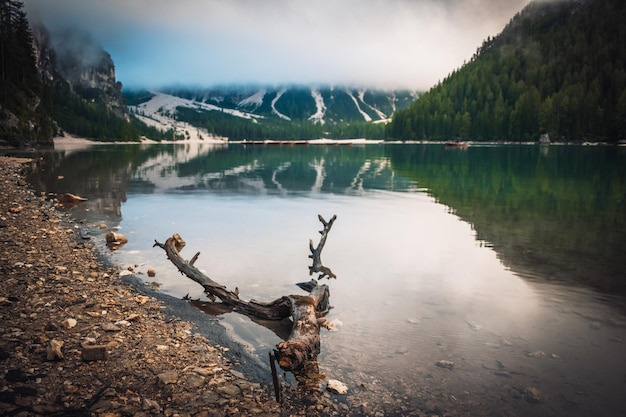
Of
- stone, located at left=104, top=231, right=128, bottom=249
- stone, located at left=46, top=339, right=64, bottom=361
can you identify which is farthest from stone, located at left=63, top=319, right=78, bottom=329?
stone, located at left=104, top=231, right=128, bottom=249

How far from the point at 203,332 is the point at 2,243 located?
10170 mm

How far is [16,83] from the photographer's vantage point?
119 meters

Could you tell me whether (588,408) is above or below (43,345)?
below

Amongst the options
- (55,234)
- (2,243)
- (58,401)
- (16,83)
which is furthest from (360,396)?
(16,83)

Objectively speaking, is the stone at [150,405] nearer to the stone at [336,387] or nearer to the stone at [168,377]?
the stone at [168,377]

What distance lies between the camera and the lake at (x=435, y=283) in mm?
7938

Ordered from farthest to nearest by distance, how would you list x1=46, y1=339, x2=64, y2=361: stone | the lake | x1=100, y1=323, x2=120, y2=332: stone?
x1=100, y1=323, x2=120, y2=332: stone < the lake < x1=46, y1=339, x2=64, y2=361: stone

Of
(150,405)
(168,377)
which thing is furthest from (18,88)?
(150,405)

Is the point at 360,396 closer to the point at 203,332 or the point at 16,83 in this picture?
the point at 203,332

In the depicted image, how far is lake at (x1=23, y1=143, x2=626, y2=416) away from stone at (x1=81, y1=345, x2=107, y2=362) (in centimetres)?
300

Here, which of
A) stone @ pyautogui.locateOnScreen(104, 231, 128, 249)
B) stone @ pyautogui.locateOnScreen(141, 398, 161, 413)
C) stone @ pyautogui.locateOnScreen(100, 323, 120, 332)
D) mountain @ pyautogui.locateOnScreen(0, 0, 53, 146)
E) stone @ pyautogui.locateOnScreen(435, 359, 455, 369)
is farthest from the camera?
mountain @ pyautogui.locateOnScreen(0, 0, 53, 146)

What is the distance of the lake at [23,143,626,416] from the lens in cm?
794

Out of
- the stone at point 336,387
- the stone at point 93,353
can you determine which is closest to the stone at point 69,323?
the stone at point 93,353

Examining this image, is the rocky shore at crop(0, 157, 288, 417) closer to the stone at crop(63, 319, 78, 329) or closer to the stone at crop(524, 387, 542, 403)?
the stone at crop(63, 319, 78, 329)
